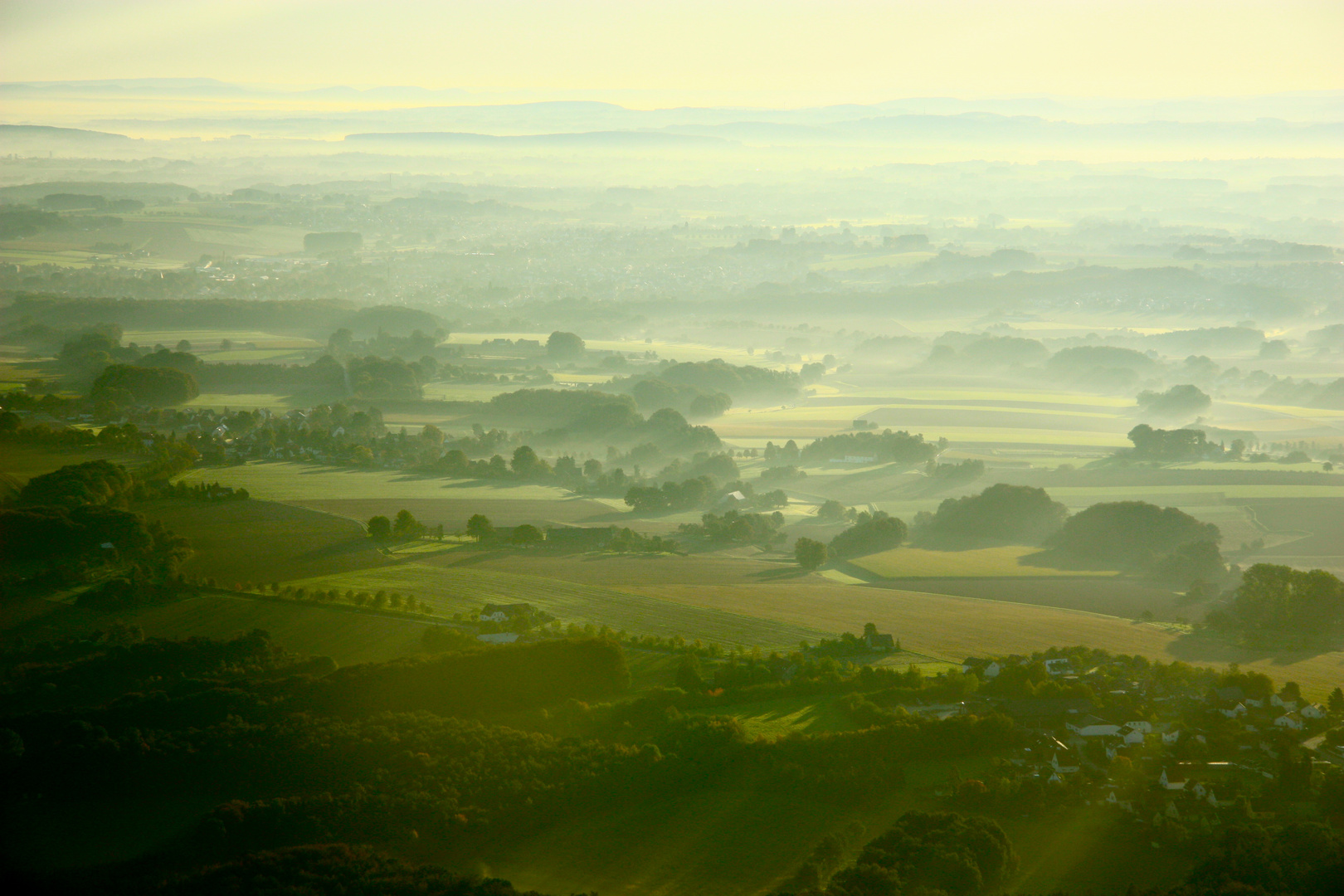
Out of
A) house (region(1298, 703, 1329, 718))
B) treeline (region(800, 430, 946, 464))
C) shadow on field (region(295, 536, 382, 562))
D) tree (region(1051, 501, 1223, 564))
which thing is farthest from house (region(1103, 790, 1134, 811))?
treeline (region(800, 430, 946, 464))

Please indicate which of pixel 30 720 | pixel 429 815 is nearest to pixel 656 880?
pixel 429 815

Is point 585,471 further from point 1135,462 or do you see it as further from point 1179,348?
point 1179,348

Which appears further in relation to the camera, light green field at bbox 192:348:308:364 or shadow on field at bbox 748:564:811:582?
light green field at bbox 192:348:308:364

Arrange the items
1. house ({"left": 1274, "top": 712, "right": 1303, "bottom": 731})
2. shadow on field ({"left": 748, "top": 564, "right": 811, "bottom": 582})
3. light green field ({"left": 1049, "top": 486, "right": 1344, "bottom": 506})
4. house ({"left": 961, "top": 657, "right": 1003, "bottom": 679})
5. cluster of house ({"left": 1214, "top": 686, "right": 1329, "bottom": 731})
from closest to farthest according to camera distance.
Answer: house ({"left": 1274, "top": 712, "right": 1303, "bottom": 731}) → cluster of house ({"left": 1214, "top": 686, "right": 1329, "bottom": 731}) → house ({"left": 961, "top": 657, "right": 1003, "bottom": 679}) → shadow on field ({"left": 748, "top": 564, "right": 811, "bottom": 582}) → light green field ({"left": 1049, "top": 486, "right": 1344, "bottom": 506})

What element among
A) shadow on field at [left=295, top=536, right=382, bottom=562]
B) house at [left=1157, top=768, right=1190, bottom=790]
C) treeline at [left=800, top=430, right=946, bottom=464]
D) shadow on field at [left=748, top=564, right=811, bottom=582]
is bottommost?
Answer: house at [left=1157, top=768, right=1190, bottom=790]

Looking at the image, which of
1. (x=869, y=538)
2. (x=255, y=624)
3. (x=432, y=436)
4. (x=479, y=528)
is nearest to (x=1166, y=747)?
(x=869, y=538)

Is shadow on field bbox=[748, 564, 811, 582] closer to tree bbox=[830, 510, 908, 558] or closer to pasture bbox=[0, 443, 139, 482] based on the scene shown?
tree bbox=[830, 510, 908, 558]

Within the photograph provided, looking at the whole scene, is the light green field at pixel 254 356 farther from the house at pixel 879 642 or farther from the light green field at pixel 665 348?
the house at pixel 879 642
